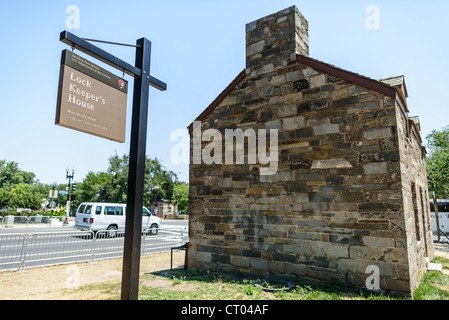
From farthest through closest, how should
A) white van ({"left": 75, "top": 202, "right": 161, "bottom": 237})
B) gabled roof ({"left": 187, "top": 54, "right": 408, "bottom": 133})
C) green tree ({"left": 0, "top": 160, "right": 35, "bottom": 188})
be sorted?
green tree ({"left": 0, "top": 160, "right": 35, "bottom": 188}) → white van ({"left": 75, "top": 202, "right": 161, "bottom": 237}) → gabled roof ({"left": 187, "top": 54, "right": 408, "bottom": 133})

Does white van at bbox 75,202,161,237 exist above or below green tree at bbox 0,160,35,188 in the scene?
below

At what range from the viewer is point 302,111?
612 cm

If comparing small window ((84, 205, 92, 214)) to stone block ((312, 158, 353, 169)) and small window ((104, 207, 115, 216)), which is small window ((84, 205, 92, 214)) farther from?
stone block ((312, 158, 353, 169))

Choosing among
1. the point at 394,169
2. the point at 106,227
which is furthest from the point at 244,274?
the point at 106,227

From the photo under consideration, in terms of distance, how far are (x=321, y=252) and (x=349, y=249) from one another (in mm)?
540

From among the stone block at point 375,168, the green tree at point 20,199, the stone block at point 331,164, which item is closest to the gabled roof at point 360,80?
the stone block at point 375,168

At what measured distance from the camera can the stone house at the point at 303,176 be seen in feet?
16.6

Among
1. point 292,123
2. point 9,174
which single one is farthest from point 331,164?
point 9,174

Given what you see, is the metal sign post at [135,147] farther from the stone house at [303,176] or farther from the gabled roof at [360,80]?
the gabled roof at [360,80]

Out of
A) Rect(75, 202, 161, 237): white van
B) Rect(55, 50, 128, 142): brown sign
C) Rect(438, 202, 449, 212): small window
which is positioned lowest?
Rect(75, 202, 161, 237): white van

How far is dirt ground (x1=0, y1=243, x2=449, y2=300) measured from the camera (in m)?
5.21

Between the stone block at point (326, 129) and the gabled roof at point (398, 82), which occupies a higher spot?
the gabled roof at point (398, 82)

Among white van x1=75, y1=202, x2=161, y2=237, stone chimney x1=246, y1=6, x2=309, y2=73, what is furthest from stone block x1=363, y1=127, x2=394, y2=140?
white van x1=75, y1=202, x2=161, y2=237

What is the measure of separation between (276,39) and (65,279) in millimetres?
7847
